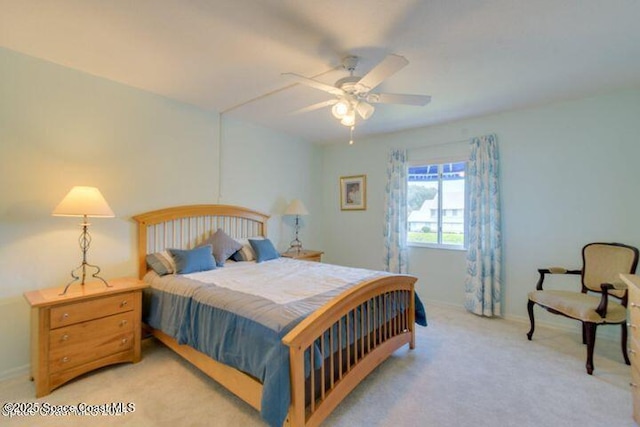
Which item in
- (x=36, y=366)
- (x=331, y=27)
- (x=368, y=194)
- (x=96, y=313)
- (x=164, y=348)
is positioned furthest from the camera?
(x=368, y=194)

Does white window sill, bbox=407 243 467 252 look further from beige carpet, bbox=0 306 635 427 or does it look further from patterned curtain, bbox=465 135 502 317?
beige carpet, bbox=0 306 635 427

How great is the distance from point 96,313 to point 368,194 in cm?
388

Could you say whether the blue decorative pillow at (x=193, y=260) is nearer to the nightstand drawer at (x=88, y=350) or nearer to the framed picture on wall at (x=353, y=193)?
the nightstand drawer at (x=88, y=350)

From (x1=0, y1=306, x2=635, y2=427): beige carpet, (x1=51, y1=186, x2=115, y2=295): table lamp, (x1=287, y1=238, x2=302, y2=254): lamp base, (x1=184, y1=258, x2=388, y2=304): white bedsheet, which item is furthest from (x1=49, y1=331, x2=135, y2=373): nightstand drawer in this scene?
(x1=287, y1=238, x2=302, y2=254): lamp base

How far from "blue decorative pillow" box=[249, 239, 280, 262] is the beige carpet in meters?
1.39

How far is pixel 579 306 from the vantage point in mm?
2600

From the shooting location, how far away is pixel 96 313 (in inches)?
94.2

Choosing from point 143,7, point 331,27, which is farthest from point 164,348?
point 331,27

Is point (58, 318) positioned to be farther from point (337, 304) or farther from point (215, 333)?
point (337, 304)

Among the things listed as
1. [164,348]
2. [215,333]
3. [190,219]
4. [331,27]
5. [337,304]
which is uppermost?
[331,27]

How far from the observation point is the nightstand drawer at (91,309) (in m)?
2.21

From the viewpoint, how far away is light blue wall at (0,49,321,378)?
237 cm

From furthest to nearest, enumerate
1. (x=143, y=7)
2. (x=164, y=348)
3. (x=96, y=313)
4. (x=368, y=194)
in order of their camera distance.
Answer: (x=368, y=194) < (x=164, y=348) < (x=96, y=313) < (x=143, y=7)

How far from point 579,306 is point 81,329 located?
422 centimetres
